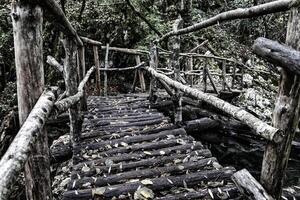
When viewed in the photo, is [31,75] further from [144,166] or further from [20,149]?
[144,166]

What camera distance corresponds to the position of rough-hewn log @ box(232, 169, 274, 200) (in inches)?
75.6

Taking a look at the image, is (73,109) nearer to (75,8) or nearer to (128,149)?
(128,149)

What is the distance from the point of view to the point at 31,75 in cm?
191

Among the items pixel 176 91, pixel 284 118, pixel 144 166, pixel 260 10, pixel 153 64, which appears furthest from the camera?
pixel 153 64

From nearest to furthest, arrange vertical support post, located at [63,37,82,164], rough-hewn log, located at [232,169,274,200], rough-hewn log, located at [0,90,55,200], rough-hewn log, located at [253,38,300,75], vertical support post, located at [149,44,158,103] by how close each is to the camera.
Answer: rough-hewn log, located at [0,90,55,200] < rough-hewn log, located at [253,38,300,75] < rough-hewn log, located at [232,169,274,200] < vertical support post, located at [63,37,82,164] < vertical support post, located at [149,44,158,103]

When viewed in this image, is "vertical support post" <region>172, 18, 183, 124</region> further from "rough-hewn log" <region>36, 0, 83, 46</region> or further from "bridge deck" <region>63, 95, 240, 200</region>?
"rough-hewn log" <region>36, 0, 83, 46</region>

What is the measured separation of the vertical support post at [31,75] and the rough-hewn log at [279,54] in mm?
1376

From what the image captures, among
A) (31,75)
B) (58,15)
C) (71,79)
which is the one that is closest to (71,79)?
(71,79)

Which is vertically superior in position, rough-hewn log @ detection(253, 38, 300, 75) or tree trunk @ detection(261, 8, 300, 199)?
rough-hewn log @ detection(253, 38, 300, 75)

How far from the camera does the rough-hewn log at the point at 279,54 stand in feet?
5.29

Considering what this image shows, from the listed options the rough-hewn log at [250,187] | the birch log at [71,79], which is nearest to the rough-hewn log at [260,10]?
the rough-hewn log at [250,187]

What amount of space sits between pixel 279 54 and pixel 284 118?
0.40 meters

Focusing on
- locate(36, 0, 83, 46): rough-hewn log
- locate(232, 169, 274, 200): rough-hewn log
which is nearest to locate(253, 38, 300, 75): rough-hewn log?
locate(232, 169, 274, 200): rough-hewn log

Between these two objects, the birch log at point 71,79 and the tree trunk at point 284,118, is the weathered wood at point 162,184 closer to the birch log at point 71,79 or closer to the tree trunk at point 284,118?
the tree trunk at point 284,118
